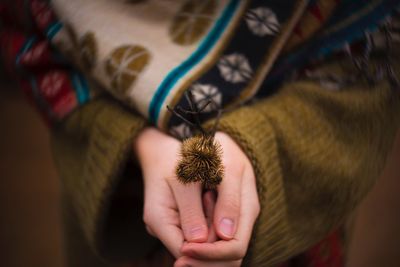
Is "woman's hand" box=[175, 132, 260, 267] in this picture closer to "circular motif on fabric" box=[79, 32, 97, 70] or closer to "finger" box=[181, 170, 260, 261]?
"finger" box=[181, 170, 260, 261]

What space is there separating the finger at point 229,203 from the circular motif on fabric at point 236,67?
10cm

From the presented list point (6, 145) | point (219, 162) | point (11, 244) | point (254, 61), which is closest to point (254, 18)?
point (254, 61)

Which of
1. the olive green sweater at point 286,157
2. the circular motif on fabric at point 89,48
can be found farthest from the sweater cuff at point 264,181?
the circular motif on fabric at point 89,48

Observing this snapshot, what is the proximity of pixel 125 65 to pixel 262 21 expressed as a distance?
0.13 meters

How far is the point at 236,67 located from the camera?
35 centimetres

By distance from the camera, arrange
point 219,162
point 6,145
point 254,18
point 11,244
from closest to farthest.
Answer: point 219,162 → point 254,18 → point 11,244 → point 6,145

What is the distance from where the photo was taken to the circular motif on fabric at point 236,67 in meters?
0.35

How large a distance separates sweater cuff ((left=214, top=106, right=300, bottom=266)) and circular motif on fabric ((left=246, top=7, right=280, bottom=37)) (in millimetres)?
75

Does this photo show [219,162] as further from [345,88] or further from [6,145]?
[6,145]

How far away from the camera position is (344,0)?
13.9 inches

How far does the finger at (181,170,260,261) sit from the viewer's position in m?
0.24

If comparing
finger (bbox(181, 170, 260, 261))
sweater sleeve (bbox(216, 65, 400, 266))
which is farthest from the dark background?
finger (bbox(181, 170, 260, 261))

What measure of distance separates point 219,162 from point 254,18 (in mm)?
167

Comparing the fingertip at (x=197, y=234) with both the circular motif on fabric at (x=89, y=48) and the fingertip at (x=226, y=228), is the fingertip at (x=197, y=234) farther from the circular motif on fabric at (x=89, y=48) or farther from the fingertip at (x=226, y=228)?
the circular motif on fabric at (x=89, y=48)
